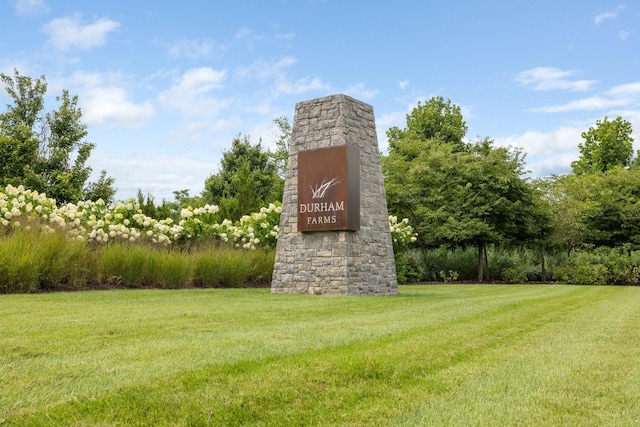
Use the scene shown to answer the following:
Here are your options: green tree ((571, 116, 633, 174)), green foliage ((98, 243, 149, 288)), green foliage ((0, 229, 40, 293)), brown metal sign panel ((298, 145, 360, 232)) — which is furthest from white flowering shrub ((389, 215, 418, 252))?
green tree ((571, 116, 633, 174))

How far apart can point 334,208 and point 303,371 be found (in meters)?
7.99

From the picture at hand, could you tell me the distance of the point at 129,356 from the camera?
4059 millimetres

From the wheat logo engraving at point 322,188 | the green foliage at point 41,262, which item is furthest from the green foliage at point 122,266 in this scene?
the wheat logo engraving at point 322,188

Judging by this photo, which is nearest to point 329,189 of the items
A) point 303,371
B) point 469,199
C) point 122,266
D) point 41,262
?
point 122,266

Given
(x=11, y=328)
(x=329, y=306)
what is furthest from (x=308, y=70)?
(x=11, y=328)

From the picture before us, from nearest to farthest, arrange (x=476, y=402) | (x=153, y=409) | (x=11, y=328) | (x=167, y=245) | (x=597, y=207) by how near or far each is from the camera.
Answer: (x=153, y=409), (x=476, y=402), (x=11, y=328), (x=167, y=245), (x=597, y=207)

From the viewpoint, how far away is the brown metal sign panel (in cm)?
1162

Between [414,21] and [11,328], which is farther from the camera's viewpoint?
[414,21]

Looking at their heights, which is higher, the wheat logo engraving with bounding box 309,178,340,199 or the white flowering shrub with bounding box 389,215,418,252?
the wheat logo engraving with bounding box 309,178,340,199

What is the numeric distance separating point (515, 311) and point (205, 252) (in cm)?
736

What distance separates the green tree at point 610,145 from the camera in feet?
114

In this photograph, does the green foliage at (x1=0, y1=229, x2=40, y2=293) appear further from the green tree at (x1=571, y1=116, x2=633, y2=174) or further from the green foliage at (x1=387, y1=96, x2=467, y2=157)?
the green tree at (x1=571, y1=116, x2=633, y2=174)

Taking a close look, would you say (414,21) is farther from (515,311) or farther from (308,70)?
(515,311)

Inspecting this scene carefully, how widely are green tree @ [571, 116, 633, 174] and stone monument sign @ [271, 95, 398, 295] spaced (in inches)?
1062
